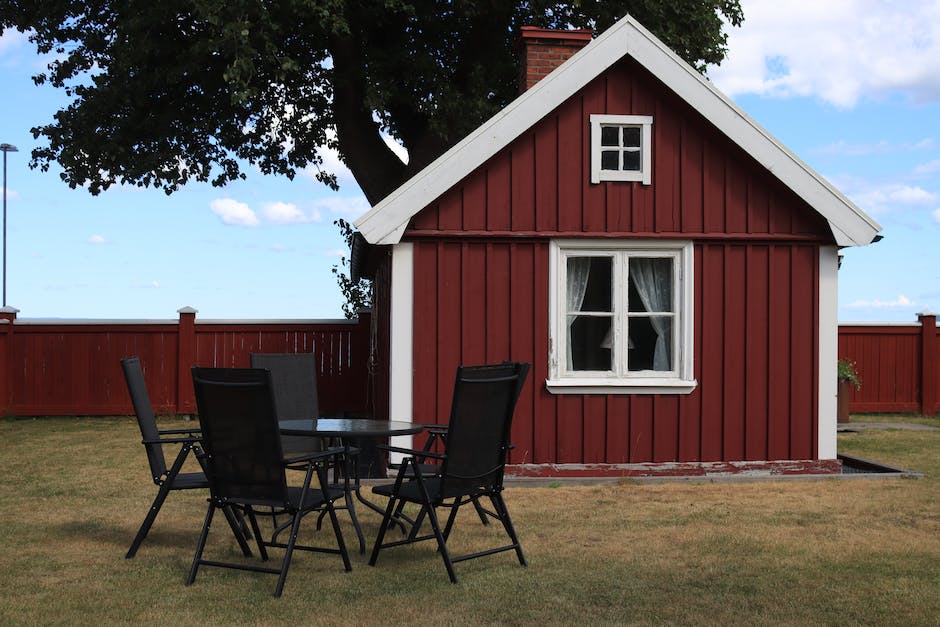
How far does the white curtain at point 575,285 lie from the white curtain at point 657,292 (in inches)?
18.5

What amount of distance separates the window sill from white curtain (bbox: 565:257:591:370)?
23 centimetres

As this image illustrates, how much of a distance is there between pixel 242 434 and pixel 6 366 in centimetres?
1313

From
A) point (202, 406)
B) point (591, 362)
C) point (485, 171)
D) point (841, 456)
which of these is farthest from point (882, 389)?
point (202, 406)

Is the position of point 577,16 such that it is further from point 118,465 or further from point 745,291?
point 118,465

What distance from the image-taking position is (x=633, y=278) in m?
10.4

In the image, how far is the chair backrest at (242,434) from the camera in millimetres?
5789

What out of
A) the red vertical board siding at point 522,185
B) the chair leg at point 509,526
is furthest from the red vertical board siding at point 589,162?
the chair leg at point 509,526

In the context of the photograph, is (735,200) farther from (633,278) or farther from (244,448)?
(244,448)

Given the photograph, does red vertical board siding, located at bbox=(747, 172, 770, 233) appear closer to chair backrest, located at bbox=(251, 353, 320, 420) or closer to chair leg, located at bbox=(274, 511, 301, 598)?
chair backrest, located at bbox=(251, 353, 320, 420)

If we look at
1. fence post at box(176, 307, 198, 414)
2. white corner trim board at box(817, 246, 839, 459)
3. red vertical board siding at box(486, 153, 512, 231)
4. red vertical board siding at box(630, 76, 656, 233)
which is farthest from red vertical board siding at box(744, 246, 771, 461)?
fence post at box(176, 307, 198, 414)

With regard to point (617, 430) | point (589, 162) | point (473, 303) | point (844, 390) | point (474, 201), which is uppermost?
point (589, 162)

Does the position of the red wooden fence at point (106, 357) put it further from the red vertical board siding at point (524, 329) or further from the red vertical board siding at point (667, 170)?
the red vertical board siding at point (667, 170)

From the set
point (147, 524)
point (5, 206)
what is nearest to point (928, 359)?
point (147, 524)

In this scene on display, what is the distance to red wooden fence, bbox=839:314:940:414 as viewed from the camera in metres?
18.1
